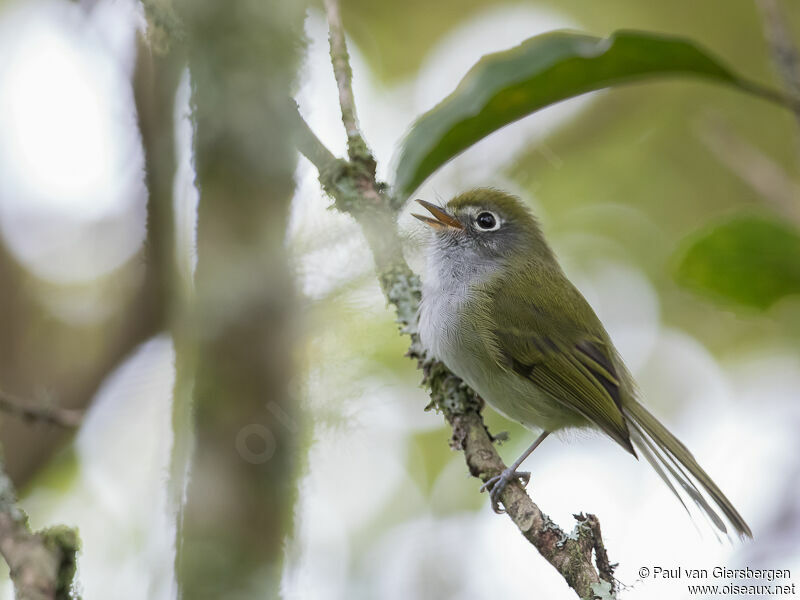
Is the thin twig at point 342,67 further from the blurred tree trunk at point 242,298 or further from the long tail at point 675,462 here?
the long tail at point 675,462

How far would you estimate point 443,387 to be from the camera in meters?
2.73

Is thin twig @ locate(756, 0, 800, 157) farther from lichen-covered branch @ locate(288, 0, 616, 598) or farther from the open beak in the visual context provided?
the open beak

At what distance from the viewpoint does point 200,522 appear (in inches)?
55.6

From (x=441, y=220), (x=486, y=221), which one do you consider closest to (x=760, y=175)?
(x=486, y=221)

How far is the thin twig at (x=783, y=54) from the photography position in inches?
82.7

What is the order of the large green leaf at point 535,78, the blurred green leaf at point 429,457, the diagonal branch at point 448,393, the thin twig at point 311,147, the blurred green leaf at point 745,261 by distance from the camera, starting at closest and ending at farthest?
the thin twig at point 311,147, the diagonal branch at point 448,393, the large green leaf at point 535,78, the blurred green leaf at point 745,261, the blurred green leaf at point 429,457

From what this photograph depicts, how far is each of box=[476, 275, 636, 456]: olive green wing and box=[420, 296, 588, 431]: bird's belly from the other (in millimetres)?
43

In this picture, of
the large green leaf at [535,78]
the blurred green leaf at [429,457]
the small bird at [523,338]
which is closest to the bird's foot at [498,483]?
the small bird at [523,338]

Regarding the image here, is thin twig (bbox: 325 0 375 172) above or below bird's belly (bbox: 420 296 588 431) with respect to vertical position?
above

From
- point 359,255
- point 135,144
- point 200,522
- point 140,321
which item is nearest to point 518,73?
point 359,255

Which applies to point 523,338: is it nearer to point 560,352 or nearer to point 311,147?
point 560,352

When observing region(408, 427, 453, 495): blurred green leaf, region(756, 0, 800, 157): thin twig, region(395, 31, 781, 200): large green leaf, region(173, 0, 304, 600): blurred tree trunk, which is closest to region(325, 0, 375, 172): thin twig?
region(395, 31, 781, 200): large green leaf

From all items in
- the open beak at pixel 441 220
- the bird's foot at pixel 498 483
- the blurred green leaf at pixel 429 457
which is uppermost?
the blurred green leaf at pixel 429 457

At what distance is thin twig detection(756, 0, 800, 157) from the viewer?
2100mm
